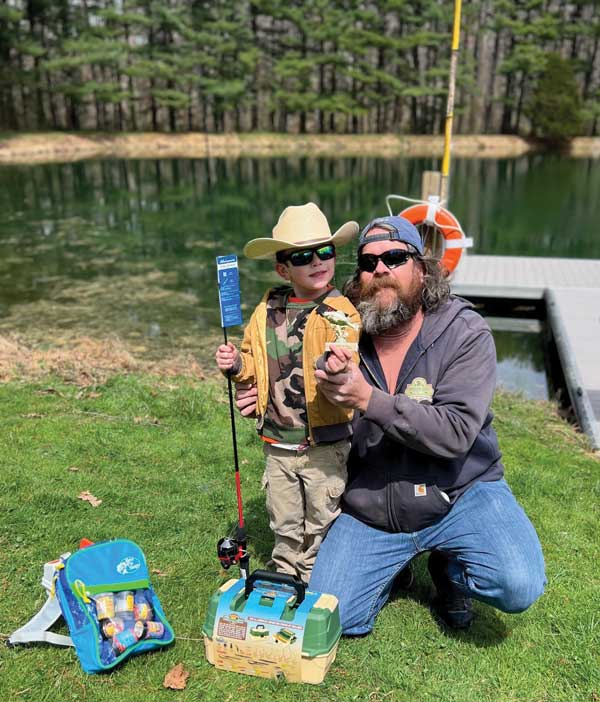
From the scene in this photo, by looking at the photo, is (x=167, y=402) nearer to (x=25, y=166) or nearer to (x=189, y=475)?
(x=189, y=475)

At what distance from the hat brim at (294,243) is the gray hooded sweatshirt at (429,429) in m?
0.41

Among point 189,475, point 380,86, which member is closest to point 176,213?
point 189,475

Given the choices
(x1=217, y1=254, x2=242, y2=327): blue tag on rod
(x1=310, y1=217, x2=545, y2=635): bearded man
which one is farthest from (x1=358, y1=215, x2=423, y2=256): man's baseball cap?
(x1=217, y1=254, x2=242, y2=327): blue tag on rod

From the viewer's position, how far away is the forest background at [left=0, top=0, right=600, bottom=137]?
35.8m

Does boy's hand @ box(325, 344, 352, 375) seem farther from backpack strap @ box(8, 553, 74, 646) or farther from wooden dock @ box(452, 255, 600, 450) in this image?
wooden dock @ box(452, 255, 600, 450)

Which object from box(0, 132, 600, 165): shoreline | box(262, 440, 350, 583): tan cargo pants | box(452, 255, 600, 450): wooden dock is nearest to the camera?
box(262, 440, 350, 583): tan cargo pants

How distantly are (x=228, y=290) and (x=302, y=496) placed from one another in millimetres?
887

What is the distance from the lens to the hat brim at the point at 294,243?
248 centimetres

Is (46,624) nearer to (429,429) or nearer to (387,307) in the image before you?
(429,429)

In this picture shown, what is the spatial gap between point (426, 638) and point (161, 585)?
1121 mm

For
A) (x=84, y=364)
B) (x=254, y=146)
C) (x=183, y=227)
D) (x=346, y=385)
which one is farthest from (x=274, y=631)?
(x=254, y=146)

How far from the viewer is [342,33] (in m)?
39.5

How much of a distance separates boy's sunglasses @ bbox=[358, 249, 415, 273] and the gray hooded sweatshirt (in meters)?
0.25

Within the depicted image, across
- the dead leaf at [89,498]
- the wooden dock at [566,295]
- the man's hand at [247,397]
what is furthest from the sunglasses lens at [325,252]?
the wooden dock at [566,295]
